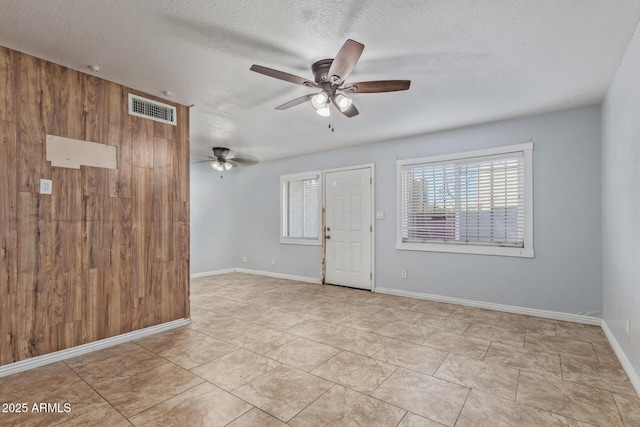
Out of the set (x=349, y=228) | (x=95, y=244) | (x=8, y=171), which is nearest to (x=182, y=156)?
(x=95, y=244)

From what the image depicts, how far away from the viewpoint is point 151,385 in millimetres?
2178

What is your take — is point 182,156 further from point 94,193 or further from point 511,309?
point 511,309

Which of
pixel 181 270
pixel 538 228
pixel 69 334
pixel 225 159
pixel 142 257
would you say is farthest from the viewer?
pixel 225 159

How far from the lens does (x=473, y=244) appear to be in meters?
4.14

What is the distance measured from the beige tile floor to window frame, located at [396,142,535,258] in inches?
32.3

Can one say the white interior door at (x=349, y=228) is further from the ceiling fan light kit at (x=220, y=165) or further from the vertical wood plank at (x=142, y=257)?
the vertical wood plank at (x=142, y=257)

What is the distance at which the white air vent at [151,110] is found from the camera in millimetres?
3102

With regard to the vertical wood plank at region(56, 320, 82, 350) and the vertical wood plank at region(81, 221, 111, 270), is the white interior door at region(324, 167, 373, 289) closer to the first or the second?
the vertical wood plank at region(81, 221, 111, 270)

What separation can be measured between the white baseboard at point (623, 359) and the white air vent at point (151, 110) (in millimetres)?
4502

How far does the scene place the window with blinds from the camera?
591 centimetres

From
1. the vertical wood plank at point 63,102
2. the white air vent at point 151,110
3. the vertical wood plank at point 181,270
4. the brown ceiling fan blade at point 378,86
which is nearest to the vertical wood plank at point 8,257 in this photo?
the vertical wood plank at point 63,102

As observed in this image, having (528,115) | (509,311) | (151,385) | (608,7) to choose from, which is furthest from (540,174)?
(151,385)

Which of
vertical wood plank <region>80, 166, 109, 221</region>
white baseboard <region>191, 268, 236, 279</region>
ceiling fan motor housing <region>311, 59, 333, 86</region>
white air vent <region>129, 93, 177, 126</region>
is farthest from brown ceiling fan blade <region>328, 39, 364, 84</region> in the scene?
white baseboard <region>191, 268, 236, 279</region>

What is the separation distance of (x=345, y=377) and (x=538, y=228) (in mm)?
2980
